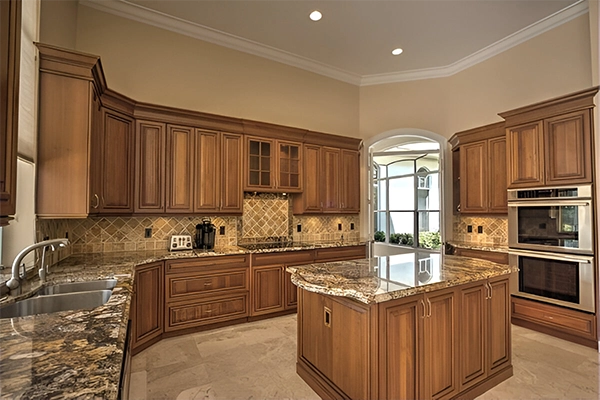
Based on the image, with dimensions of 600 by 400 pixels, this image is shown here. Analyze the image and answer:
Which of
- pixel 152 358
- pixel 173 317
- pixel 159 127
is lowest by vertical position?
pixel 152 358

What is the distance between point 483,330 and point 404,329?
874mm

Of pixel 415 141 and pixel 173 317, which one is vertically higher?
pixel 415 141

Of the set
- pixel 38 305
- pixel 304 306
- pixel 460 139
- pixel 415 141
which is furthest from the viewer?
pixel 415 141

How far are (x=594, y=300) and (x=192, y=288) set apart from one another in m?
4.25

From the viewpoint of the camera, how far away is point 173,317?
3.35 metres

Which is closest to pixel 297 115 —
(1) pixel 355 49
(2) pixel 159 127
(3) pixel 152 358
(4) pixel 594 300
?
(1) pixel 355 49

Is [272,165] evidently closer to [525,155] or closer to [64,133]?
[64,133]

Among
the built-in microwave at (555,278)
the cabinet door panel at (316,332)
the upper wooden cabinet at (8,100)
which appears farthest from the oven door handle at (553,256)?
the upper wooden cabinet at (8,100)

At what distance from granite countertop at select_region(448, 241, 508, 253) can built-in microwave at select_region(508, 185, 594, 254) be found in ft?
0.67

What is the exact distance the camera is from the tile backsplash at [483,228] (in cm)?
434

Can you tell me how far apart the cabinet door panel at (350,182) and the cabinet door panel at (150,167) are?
9.10 feet

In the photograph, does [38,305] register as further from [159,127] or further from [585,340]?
[585,340]

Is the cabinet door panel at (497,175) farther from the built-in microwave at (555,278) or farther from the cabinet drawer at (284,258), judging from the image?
the cabinet drawer at (284,258)

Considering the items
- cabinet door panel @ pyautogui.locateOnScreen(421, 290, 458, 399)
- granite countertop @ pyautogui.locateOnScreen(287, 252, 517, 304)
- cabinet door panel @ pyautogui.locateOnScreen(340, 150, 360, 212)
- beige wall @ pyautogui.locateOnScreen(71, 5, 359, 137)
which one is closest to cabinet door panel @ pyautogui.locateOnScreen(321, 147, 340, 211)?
cabinet door panel @ pyautogui.locateOnScreen(340, 150, 360, 212)
